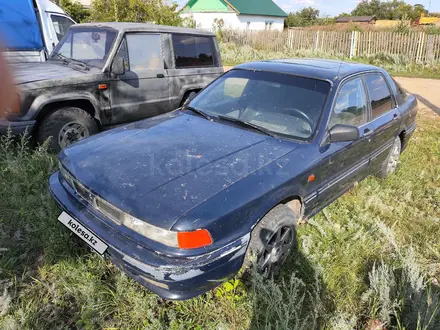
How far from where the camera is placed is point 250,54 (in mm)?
17844

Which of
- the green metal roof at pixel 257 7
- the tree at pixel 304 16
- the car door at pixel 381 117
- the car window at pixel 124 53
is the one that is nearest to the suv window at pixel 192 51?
the car window at pixel 124 53

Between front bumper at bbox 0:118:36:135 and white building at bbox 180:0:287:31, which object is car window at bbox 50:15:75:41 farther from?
white building at bbox 180:0:287:31

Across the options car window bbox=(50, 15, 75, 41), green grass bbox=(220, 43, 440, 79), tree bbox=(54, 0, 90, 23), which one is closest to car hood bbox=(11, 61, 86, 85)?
car window bbox=(50, 15, 75, 41)

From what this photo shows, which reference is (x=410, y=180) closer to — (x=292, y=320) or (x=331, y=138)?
(x=331, y=138)

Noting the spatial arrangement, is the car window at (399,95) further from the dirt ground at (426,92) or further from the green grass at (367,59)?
the green grass at (367,59)

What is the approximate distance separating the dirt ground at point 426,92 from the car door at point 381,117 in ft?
15.5

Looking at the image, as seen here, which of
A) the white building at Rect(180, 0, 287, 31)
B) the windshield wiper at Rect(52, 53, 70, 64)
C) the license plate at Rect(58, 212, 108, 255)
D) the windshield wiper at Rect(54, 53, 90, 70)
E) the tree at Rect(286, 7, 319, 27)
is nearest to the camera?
the license plate at Rect(58, 212, 108, 255)

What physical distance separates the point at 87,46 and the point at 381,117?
421cm

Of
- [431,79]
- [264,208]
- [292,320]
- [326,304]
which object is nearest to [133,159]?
[264,208]

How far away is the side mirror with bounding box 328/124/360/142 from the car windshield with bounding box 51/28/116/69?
3362 mm

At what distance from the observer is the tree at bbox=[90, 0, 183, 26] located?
11906mm

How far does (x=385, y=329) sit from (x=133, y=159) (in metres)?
2.18

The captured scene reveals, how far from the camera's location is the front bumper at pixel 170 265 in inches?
79.0

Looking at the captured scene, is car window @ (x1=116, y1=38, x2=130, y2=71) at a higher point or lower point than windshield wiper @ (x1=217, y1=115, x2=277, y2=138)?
higher
